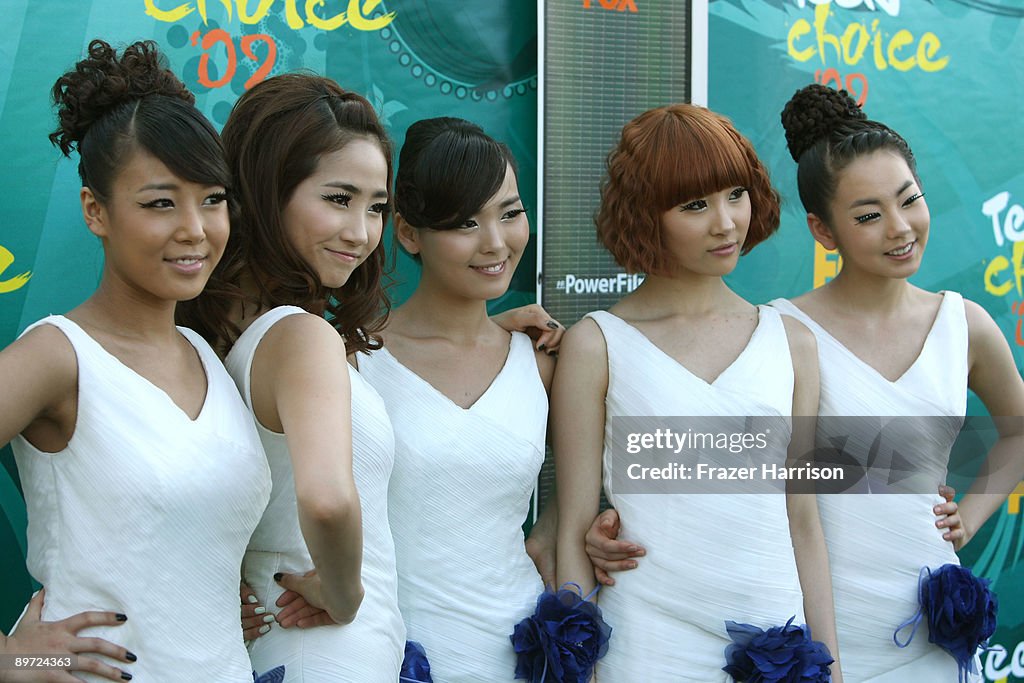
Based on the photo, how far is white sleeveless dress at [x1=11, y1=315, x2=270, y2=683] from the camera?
69.8 inches

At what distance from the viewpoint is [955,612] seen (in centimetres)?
278

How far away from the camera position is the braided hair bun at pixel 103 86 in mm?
1895

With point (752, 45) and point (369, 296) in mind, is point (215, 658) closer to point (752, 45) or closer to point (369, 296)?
point (369, 296)

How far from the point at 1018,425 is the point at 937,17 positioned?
1.62m

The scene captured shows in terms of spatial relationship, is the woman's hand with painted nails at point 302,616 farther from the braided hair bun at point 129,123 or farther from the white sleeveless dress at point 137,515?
the braided hair bun at point 129,123

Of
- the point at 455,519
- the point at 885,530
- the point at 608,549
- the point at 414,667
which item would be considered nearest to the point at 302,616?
the point at 414,667

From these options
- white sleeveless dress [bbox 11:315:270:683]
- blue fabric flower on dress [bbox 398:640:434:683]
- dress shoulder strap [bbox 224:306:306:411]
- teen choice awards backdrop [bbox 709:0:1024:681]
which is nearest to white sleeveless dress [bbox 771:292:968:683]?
teen choice awards backdrop [bbox 709:0:1024:681]

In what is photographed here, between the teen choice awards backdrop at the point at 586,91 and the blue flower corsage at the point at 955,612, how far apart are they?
3.23 ft

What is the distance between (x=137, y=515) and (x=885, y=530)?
193 centimetres

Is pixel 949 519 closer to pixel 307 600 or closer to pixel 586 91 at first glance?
pixel 586 91

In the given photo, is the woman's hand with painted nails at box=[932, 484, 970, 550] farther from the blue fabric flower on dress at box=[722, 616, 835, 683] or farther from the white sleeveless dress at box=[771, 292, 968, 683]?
the blue fabric flower on dress at box=[722, 616, 835, 683]

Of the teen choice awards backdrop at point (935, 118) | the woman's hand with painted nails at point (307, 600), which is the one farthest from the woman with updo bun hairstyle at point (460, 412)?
the teen choice awards backdrop at point (935, 118)

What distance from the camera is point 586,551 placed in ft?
8.80

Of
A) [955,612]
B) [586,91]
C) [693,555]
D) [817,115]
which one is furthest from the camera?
[586,91]
